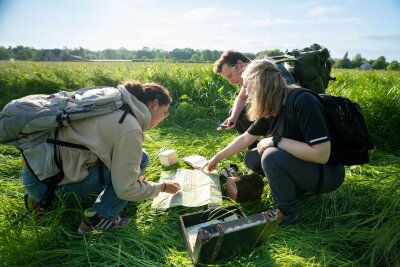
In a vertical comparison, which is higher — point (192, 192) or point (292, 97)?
point (292, 97)

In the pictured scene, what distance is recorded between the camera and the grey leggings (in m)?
1.98

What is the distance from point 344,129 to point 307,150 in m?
0.34

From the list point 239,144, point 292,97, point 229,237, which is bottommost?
point 229,237

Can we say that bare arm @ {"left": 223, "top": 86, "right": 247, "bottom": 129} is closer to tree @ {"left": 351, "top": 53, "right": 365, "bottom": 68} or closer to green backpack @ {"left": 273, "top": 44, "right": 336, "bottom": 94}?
green backpack @ {"left": 273, "top": 44, "right": 336, "bottom": 94}

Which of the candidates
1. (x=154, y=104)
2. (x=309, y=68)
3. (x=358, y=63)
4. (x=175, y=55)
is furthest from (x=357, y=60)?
(x=154, y=104)

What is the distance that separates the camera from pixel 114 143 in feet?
5.43

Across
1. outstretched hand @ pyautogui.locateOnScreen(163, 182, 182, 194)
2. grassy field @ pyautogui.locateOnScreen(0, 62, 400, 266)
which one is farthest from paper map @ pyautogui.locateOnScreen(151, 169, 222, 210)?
outstretched hand @ pyautogui.locateOnScreen(163, 182, 182, 194)

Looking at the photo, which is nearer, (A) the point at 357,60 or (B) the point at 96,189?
(B) the point at 96,189

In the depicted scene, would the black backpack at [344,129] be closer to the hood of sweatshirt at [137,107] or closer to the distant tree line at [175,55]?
the hood of sweatshirt at [137,107]

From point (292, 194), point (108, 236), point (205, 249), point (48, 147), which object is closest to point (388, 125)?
point (292, 194)

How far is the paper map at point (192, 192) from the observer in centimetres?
232

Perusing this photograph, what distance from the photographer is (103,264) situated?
1671 mm

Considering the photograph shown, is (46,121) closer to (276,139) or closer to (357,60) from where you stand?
(276,139)

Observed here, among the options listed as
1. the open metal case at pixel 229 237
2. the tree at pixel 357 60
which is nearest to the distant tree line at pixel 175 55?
the tree at pixel 357 60
